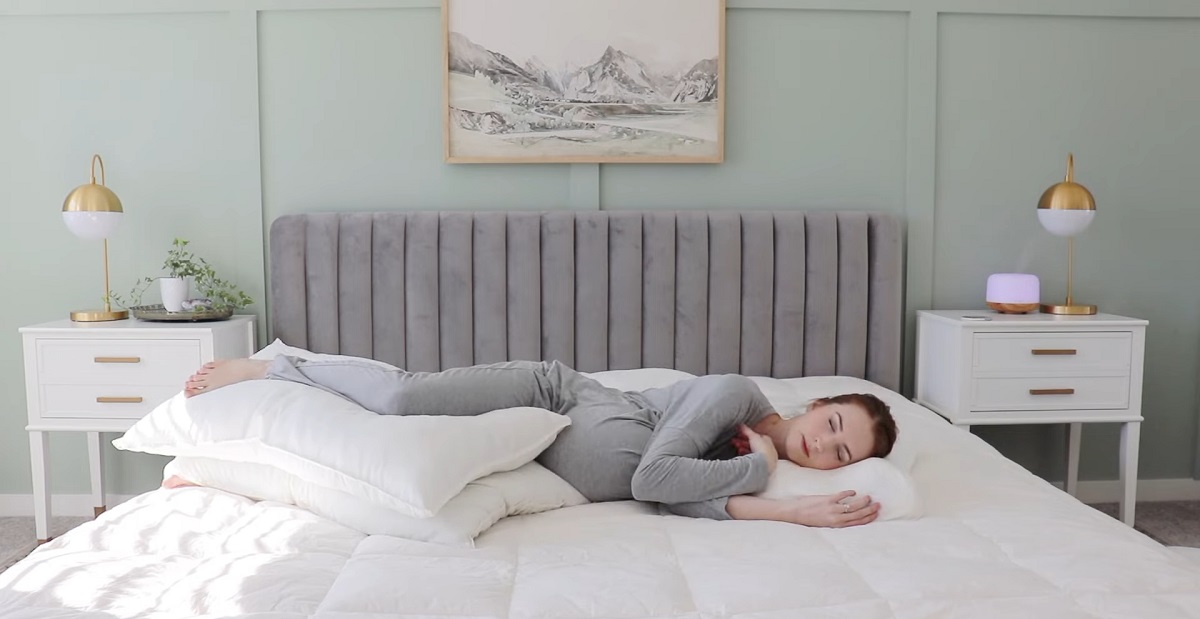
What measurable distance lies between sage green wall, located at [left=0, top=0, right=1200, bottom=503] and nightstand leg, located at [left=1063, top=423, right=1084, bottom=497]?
0.47 ft

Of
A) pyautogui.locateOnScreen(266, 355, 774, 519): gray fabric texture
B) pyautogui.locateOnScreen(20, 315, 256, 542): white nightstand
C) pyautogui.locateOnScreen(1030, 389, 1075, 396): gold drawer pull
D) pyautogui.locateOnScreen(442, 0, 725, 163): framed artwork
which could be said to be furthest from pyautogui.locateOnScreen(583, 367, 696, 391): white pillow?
pyautogui.locateOnScreen(20, 315, 256, 542): white nightstand

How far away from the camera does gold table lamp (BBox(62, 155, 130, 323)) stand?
9.41ft

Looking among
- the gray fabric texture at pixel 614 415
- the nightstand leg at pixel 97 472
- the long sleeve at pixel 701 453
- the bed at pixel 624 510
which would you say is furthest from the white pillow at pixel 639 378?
the nightstand leg at pixel 97 472

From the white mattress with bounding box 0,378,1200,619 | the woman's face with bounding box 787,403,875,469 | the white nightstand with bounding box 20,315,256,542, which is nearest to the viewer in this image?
the white mattress with bounding box 0,378,1200,619

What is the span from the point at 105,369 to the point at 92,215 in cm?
48

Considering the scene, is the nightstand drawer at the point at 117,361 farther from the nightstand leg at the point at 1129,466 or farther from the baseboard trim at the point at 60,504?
the nightstand leg at the point at 1129,466

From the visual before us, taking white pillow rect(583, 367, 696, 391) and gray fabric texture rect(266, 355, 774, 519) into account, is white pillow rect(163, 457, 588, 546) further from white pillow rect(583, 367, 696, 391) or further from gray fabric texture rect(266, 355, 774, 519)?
white pillow rect(583, 367, 696, 391)

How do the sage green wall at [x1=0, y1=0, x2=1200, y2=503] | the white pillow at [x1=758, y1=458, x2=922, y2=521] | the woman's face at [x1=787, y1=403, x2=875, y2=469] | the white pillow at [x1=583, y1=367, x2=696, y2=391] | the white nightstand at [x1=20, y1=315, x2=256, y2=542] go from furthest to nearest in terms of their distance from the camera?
the sage green wall at [x1=0, y1=0, x2=1200, y2=503] → the white nightstand at [x1=20, y1=315, x2=256, y2=542] → the white pillow at [x1=583, y1=367, x2=696, y2=391] → the woman's face at [x1=787, y1=403, x2=875, y2=469] → the white pillow at [x1=758, y1=458, x2=922, y2=521]

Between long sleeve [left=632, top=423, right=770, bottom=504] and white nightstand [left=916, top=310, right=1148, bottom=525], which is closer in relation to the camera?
long sleeve [left=632, top=423, right=770, bottom=504]

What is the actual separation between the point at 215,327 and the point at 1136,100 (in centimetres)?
318

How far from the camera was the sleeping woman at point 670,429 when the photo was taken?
1.77m

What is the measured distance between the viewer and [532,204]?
3166 millimetres

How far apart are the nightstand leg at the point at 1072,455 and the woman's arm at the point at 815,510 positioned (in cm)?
181

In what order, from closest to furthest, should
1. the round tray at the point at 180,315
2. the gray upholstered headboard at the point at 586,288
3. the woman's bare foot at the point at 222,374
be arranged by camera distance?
1. the woman's bare foot at the point at 222,374
2. the round tray at the point at 180,315
3. the gray upholstered headboard at the point at 586,288
